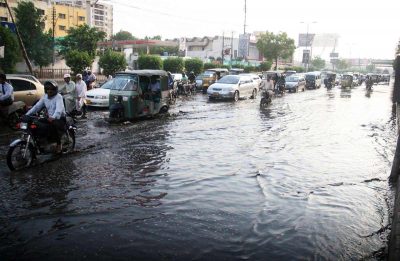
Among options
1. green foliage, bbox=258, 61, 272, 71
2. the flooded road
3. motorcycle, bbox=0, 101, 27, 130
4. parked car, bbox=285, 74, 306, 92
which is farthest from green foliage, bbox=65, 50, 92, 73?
green foliage, bbox=258, 61, 272, 71

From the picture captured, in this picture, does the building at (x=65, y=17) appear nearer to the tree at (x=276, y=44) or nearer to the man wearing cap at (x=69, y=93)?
the tree at (x=276, y=44)

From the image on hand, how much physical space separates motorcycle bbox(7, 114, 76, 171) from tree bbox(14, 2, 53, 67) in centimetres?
3269

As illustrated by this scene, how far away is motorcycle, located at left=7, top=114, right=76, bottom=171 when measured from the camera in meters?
7.34

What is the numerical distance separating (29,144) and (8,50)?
21342mm

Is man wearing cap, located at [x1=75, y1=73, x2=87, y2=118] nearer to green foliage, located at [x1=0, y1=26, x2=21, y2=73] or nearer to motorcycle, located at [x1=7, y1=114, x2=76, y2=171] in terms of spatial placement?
motorcycle, located at [x1=7, y1=114, x2=76, y2=171]

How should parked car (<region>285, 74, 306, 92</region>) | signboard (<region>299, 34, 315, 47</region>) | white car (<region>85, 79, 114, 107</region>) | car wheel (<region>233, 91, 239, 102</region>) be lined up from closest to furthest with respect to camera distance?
white car (<region>85, 79, 114, 107</region>) < car wheel (<region>233, 91, 239, 102</region>) < parked car (<region>285, 74, 306, 92</region>) < signboard (<region>299, 34, 315, 47</region>)

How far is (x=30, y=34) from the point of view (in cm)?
3775

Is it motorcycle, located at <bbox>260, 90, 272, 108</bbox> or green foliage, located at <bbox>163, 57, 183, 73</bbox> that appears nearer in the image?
motorcycle, located at <bbox>260, 90, 272, 108</bbox>

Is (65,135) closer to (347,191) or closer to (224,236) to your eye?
(224,236)

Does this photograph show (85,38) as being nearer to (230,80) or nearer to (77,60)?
(77,60)

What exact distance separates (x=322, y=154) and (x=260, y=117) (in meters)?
7.29

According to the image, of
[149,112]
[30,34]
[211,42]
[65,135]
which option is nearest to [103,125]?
[149,112]

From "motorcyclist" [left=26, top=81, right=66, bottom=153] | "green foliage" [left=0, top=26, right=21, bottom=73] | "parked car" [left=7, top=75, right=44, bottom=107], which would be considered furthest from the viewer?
"green foliage" [left=0, top=26, right=21, bottom=73]

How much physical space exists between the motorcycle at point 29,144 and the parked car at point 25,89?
5880mm
